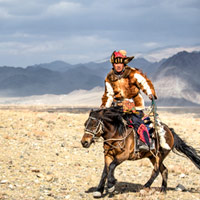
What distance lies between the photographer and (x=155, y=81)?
4601 inches

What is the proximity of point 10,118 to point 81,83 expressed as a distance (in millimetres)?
142493

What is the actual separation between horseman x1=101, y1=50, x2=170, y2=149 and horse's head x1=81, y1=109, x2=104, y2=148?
75 cm

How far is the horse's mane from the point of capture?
777cm

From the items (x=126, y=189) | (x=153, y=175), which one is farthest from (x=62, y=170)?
(x=153, y=175)

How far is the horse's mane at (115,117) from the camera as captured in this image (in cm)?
777

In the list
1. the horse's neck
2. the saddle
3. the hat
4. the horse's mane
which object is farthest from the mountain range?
the horse's neck

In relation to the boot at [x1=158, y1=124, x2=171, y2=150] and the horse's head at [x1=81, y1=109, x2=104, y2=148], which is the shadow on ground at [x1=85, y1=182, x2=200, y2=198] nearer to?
the boot at [x1=158, y1=124, x2=171, y2=150]

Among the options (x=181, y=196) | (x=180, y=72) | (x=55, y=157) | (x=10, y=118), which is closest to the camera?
(x=181, y=196)

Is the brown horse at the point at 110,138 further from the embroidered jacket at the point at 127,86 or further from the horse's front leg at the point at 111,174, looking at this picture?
the embroidered jacket at the point at 127,86

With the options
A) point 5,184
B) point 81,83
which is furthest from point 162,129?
point 81,83

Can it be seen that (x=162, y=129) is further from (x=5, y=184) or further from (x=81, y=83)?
(x=81, y=83)

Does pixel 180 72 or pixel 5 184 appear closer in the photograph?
pixel 5 184

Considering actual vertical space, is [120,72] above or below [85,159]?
above

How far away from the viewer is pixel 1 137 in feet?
48.6
